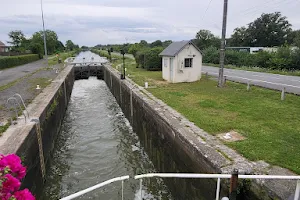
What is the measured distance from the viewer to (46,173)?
23.8ft

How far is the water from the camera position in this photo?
6.40 meters

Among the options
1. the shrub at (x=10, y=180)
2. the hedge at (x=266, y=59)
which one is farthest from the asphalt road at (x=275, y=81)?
the shrub at (x=10, y=180)

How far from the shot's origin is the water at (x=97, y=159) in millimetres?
6398

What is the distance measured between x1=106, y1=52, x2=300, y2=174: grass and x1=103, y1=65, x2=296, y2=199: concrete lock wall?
1.16 ft

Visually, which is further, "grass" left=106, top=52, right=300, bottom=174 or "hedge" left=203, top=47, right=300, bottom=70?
"hedge" left=203, top=47, right=300, bottom=70

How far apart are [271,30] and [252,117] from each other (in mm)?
52256

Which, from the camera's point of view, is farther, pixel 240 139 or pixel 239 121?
pixel 239 121

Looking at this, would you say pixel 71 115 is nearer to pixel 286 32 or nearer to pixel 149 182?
pixel 149 182

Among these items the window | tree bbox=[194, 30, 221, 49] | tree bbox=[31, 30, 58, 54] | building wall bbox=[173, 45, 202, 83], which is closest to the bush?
building wall bbox=[173, 45, 202, 83]

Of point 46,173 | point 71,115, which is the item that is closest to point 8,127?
point 46,173

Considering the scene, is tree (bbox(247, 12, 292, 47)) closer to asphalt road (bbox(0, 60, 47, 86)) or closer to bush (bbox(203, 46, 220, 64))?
bush (bbox(203, 46, 220, 64))

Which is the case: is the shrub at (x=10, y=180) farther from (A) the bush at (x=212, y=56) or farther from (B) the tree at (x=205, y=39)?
(B) the tree at (x=205, y=39)

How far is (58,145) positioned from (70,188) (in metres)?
3.58

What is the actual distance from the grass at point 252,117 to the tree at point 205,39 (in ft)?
156
